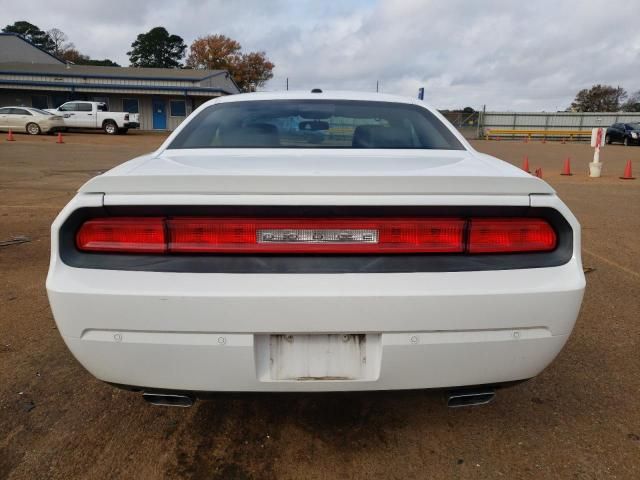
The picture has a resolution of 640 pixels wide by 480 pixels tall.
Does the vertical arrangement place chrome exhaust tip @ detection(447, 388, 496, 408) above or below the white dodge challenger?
below

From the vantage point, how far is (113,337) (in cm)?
175

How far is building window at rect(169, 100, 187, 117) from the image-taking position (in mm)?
36844

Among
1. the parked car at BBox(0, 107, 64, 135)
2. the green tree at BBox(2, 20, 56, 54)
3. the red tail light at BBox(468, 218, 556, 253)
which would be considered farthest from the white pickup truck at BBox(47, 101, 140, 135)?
the green tree at BBox(2, 20, 56, 54)

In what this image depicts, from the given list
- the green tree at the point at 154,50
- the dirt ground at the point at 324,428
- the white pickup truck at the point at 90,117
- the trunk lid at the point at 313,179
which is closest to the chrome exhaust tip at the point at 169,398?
the dirt ground at the point at 324,428

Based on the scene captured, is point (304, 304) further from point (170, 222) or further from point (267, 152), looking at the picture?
point (267, 152)

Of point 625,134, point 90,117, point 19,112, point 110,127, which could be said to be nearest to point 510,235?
point 19,112

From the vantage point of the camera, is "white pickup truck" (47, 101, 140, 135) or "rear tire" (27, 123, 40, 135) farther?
"white pickup truck" (47, 101, 140, 135)

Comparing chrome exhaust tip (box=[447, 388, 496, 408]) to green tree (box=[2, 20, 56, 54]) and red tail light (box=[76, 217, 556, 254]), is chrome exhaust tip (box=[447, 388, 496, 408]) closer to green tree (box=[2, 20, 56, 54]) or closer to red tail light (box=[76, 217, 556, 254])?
red tail light (box=[76, 217, 556, 254])

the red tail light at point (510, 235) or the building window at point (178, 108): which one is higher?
the building window at point (178, 108)

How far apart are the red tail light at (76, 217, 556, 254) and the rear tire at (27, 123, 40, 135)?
27979 mm

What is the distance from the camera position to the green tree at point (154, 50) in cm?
7112

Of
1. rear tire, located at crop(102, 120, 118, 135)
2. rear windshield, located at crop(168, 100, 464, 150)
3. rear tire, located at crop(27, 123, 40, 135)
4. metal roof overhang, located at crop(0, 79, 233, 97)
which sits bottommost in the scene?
rear windshield, located at crop(168, 100, 464, 150)

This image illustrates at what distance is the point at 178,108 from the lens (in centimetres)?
3700

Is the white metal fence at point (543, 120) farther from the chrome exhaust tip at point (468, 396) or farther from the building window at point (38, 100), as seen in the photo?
the chrome exhaust tip at point (468, 396)
